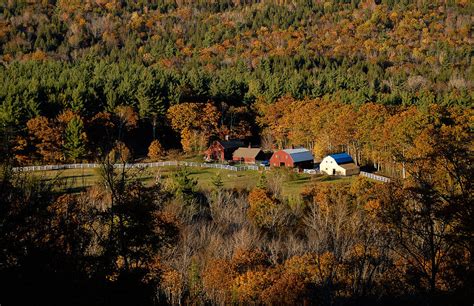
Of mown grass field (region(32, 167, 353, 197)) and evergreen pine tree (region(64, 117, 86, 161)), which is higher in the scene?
evergreen pine tree (region(64, 117, 86, 161))

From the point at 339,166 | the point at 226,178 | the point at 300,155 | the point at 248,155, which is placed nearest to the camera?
the point at 226,178

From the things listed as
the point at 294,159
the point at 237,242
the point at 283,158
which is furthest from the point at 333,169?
the point at 237,242

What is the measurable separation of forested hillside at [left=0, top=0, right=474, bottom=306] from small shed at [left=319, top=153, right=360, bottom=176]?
7.19ft

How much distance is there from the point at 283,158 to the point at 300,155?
198cm

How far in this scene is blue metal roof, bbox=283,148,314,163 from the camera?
2179 inches

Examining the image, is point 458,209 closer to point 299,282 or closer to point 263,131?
point 299,282

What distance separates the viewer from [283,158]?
2203 inches

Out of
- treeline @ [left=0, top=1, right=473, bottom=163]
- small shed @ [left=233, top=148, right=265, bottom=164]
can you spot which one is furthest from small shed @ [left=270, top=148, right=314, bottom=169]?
treeline @ [left=0, top=1, right=473, bottom=163]

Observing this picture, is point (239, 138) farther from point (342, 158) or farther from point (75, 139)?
point (75, 139)

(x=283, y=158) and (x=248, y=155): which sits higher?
(x=248, y=155)

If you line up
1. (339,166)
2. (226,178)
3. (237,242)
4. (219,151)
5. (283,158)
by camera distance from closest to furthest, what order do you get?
(237,242) < (226,178) < (339,166) < (283,158) < (219,151)

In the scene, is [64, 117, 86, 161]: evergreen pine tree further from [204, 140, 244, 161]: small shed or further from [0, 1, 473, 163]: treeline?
[204, 140, 244, 161]: small shed

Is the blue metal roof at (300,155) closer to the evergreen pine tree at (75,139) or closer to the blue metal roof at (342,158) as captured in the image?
the blue metal roof at (342,158)

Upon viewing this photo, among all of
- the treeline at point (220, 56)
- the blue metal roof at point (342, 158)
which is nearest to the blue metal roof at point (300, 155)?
the blue metal roof at point (342, 158)
